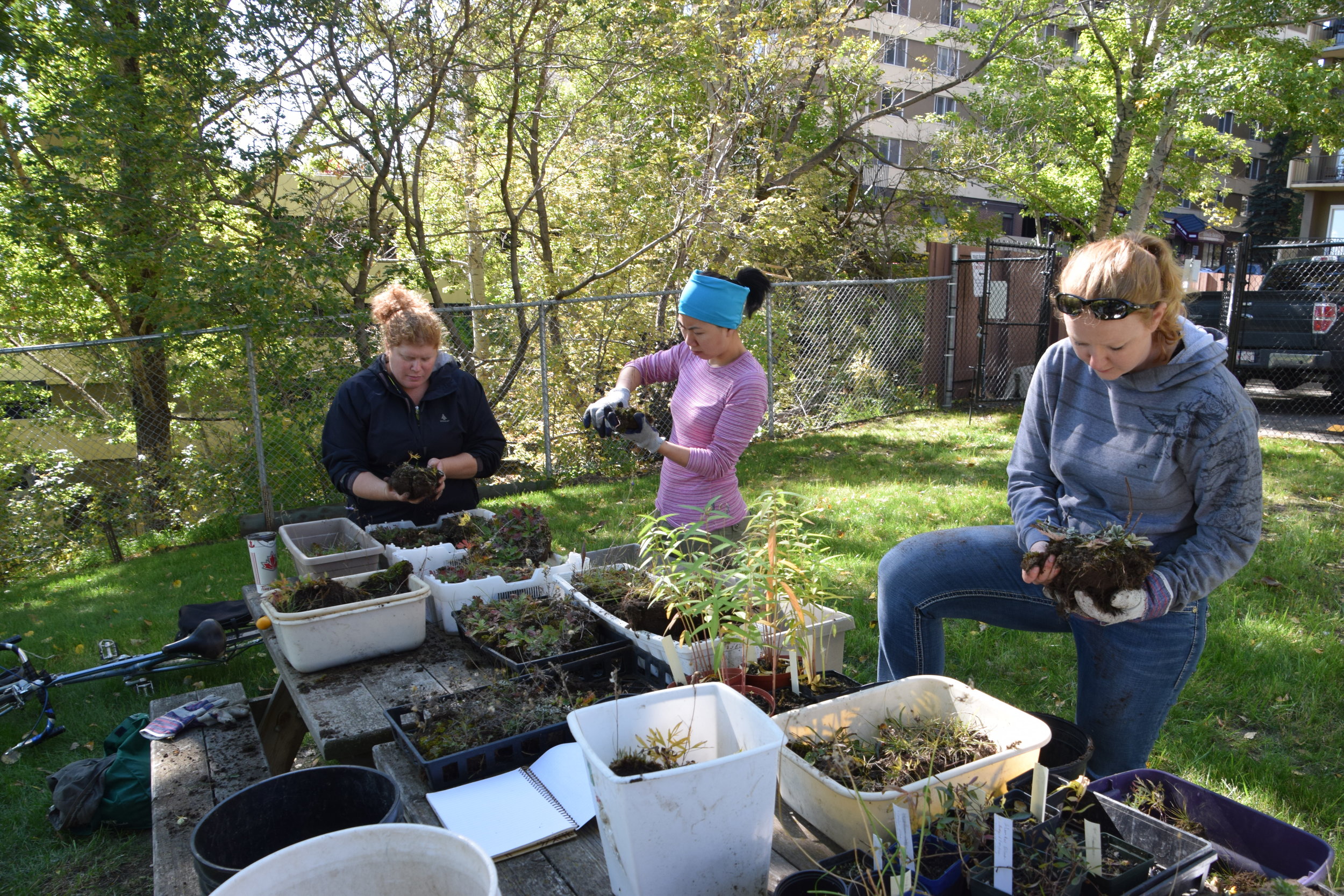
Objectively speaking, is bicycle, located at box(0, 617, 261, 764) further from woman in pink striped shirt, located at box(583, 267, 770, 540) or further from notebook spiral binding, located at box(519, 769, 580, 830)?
notebook spiral binding, located at box(519, 769, 580, 830)

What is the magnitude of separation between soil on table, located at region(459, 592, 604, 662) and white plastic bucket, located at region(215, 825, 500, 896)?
0.90 m

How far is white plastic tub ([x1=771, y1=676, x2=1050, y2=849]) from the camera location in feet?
4.15

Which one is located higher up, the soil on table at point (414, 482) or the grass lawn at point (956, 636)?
the soil on table at point (414, 482)

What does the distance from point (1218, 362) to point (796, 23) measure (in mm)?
9356

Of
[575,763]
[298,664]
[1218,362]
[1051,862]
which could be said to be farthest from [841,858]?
[298,664]

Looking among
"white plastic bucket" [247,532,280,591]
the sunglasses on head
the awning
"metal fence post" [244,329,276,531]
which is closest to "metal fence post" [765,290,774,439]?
"metal fence post" [244,329,276,531]

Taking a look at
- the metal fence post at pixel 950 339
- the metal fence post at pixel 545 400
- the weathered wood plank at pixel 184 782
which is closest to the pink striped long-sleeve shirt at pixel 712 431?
the weathered wood plank at pixel 184 782

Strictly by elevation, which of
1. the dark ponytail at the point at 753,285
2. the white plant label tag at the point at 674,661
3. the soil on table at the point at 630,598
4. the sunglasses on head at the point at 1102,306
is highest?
the dark ponytail at the point at 753,285

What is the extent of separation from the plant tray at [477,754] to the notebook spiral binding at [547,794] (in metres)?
0.04

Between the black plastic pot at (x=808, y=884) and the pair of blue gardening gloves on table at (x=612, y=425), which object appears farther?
the pair of blue gardening gloves on table at (x=612, y=425)

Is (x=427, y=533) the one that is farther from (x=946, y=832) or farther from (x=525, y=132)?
(x=525, y=132)

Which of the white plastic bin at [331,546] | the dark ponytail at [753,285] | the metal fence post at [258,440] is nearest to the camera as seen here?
the white plastic bin at [331,546]

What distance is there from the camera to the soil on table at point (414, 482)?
3.07 metres

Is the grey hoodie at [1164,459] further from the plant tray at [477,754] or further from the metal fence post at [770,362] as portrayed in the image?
the metal fence post at [770,362]
